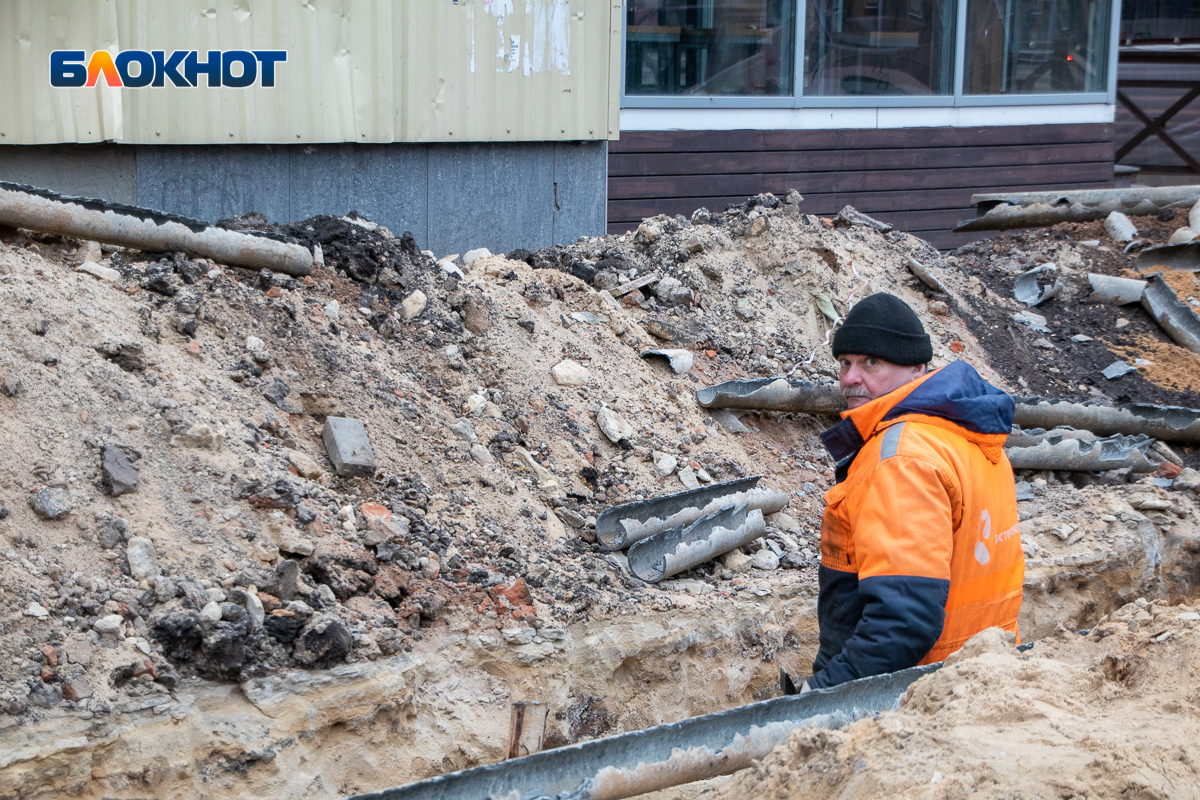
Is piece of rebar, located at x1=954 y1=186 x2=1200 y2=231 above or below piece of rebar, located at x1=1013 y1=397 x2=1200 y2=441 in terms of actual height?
above

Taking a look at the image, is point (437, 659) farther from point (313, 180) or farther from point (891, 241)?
point (891, 241)

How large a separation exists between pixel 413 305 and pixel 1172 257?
703 cm

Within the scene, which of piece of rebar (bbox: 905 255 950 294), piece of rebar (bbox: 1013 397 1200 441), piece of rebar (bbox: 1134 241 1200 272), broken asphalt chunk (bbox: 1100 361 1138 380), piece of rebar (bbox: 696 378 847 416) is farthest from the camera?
piece of rebar (bbox: 1134 241 1200 272)

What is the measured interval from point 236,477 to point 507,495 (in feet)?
3.88

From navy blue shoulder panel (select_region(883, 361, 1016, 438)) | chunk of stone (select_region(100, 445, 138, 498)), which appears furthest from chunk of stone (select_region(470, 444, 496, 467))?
navy blue shoulder panel (select_region(883, 361, 1016, 438))

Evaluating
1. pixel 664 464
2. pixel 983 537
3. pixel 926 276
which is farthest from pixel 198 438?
pixel 926 276

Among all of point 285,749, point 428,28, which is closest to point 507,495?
point 285,749

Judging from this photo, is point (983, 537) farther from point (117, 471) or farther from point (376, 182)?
point (376, 182)

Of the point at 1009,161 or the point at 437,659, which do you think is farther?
the point at 1009,161

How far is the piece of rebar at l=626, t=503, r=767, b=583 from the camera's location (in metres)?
4.62

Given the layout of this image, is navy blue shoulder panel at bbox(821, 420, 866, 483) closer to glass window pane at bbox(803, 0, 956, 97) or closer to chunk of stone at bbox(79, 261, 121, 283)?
chunk of stone at bbox(79, 261, 121, 283)

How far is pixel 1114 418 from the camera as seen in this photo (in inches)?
274

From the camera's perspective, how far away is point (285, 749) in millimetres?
3398

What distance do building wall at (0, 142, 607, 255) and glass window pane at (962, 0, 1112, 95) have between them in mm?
4999
